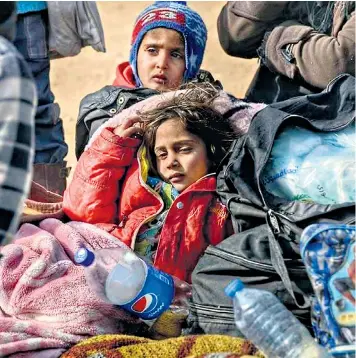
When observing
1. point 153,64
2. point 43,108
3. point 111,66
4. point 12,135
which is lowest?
point 111,66

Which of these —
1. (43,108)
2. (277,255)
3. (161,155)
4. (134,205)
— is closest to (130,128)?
(161,155)

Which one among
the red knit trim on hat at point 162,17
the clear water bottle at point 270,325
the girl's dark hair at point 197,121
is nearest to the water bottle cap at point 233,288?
the clear water bottle at point 270,325

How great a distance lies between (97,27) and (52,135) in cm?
64

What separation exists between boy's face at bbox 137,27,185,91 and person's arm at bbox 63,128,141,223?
2.04 feet

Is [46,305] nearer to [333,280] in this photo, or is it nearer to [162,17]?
[333,280]

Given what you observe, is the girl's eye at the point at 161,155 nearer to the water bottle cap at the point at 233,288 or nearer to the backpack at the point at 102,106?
the backpack at the point at 102,106

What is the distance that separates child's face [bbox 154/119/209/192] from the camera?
9.88ft

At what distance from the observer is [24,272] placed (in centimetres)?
269

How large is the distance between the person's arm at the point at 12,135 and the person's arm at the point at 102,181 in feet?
3.53

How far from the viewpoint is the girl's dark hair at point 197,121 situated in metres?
3.06

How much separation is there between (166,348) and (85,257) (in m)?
0.38

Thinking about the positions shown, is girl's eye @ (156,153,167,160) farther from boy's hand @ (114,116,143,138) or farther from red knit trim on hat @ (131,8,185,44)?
red knit trim on hat @ (131,8,185,44)

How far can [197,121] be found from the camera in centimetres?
305

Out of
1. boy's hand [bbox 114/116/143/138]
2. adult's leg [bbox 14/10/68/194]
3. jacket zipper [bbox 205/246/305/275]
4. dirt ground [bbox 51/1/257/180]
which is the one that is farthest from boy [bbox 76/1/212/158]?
dirt ground [bbox 51/1/257/180]
